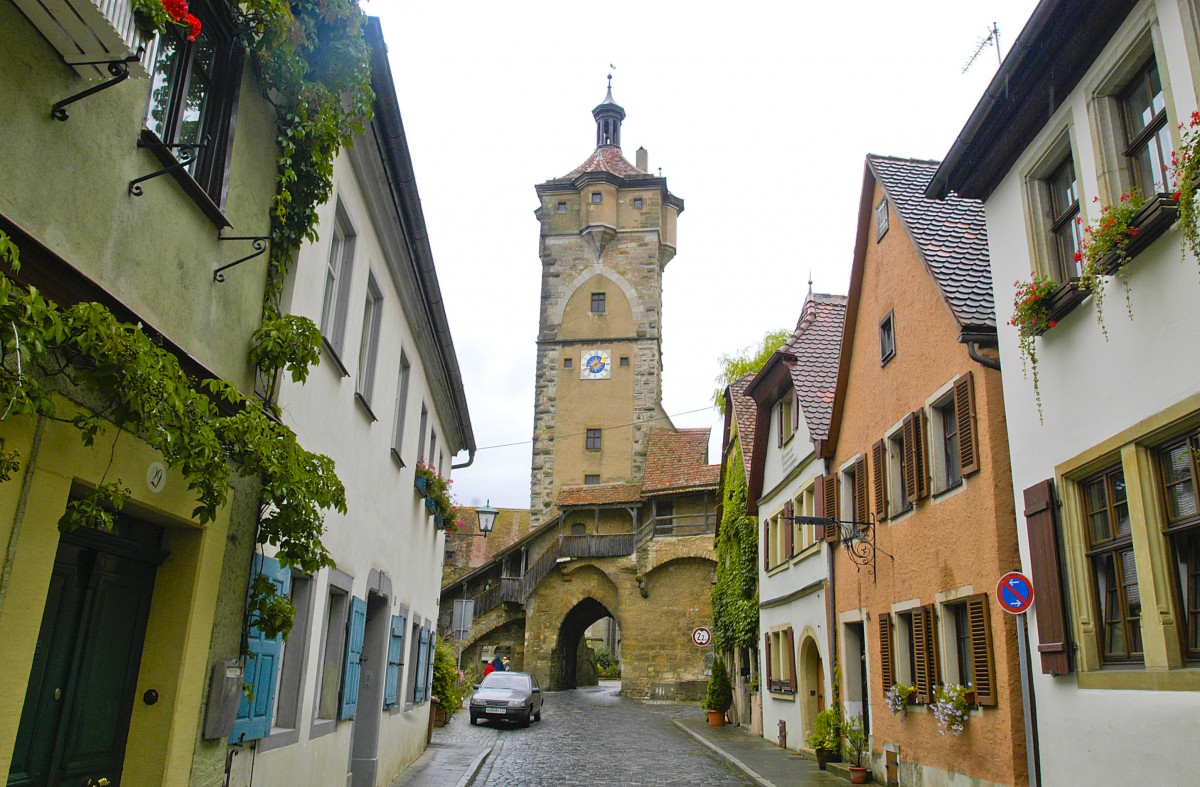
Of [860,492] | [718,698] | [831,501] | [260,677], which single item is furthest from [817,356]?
Result: [260,677]

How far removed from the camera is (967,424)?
10.5 meters

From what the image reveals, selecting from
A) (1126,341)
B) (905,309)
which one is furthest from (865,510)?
(1126,341)

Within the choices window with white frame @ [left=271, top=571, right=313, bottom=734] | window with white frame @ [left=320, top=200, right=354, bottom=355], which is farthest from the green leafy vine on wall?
window with white frame @ [left=271, top=571, right=313, bottom=734]

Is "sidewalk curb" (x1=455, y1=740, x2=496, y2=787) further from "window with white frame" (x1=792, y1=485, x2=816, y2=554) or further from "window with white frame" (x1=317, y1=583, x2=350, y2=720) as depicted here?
"window with white frame" (x1=792, y1=485, x2=816, y2=554)

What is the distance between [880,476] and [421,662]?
751 cm

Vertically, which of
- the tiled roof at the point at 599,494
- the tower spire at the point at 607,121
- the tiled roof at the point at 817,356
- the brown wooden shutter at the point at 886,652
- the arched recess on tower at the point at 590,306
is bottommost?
the brown wooden shutter at the point at 886,652

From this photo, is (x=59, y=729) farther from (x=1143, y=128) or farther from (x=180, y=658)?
(x=1143, y=128)

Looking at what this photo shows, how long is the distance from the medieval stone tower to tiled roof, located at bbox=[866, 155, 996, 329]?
31.8 m

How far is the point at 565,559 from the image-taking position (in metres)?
41.4

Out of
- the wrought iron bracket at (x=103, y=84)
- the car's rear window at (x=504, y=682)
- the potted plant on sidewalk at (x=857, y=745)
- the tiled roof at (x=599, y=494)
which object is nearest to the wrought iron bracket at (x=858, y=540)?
the potted plant on sidewalk at (x=857, y=745)

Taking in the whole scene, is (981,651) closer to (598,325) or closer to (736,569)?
(736,569)

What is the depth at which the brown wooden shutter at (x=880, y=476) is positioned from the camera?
13.4m

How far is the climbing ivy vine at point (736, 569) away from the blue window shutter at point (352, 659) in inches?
557

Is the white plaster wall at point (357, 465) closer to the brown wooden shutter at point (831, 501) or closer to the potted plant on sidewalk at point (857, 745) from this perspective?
the potted plant on sidewalk at point (857, 745)
